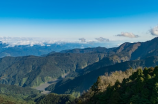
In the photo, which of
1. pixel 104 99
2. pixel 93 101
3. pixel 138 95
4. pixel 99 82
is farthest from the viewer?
pixel 99 82

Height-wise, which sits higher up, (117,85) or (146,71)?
(146,71)

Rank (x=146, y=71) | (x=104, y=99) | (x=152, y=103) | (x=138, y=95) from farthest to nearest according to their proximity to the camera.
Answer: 1. (x=146, y=71)
2. (x=104, y=99)
3. (x=138, y=95)
4. (x=152, y=103)

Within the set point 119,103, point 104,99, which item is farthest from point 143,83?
point 104,99

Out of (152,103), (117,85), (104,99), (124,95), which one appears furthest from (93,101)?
(152,103)

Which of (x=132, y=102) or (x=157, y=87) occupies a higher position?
(x=157, y=87)

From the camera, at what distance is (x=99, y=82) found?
88.2 meters

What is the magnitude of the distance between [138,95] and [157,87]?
7.34 meters

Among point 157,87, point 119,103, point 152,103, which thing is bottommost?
point 119,103

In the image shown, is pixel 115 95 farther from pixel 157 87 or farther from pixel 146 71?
pixel 146 71

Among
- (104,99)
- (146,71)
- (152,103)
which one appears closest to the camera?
(152,103)

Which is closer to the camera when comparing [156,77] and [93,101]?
[156,77]

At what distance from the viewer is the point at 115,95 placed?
56875 mm

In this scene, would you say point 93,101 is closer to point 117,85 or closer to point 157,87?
point 117,85

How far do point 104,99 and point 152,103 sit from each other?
72.6 feet
